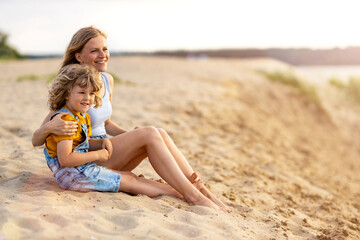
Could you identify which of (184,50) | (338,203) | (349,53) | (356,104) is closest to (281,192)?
(338,203)

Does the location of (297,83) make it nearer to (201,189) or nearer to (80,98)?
(201,189)

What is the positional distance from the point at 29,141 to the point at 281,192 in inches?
114

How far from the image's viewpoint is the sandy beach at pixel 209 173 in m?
2.79

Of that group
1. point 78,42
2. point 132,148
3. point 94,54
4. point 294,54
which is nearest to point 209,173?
point 132,148

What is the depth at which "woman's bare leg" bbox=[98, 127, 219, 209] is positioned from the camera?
3.47m

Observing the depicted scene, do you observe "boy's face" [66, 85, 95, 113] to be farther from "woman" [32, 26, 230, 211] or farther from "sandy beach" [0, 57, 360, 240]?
"sandy beach" [0, 57, 360, 240]

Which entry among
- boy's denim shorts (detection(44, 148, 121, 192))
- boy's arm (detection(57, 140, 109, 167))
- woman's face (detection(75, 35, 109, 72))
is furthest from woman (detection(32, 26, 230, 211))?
boy's arm (detection(57, 140, 109, 167))

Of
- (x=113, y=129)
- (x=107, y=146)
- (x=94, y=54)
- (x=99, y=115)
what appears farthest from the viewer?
(x=113, y=129)

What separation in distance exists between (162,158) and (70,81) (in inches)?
36.7

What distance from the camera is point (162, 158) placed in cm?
348

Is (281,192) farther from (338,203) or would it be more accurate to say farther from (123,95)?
(123,95)

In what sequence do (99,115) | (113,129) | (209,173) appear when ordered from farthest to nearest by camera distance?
(209,173), (113,129), (99,115)

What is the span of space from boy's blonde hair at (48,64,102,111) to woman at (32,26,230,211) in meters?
0.39

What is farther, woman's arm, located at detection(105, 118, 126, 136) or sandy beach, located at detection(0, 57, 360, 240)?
woman's arm, located at detection(105, 118, 126, 136)
